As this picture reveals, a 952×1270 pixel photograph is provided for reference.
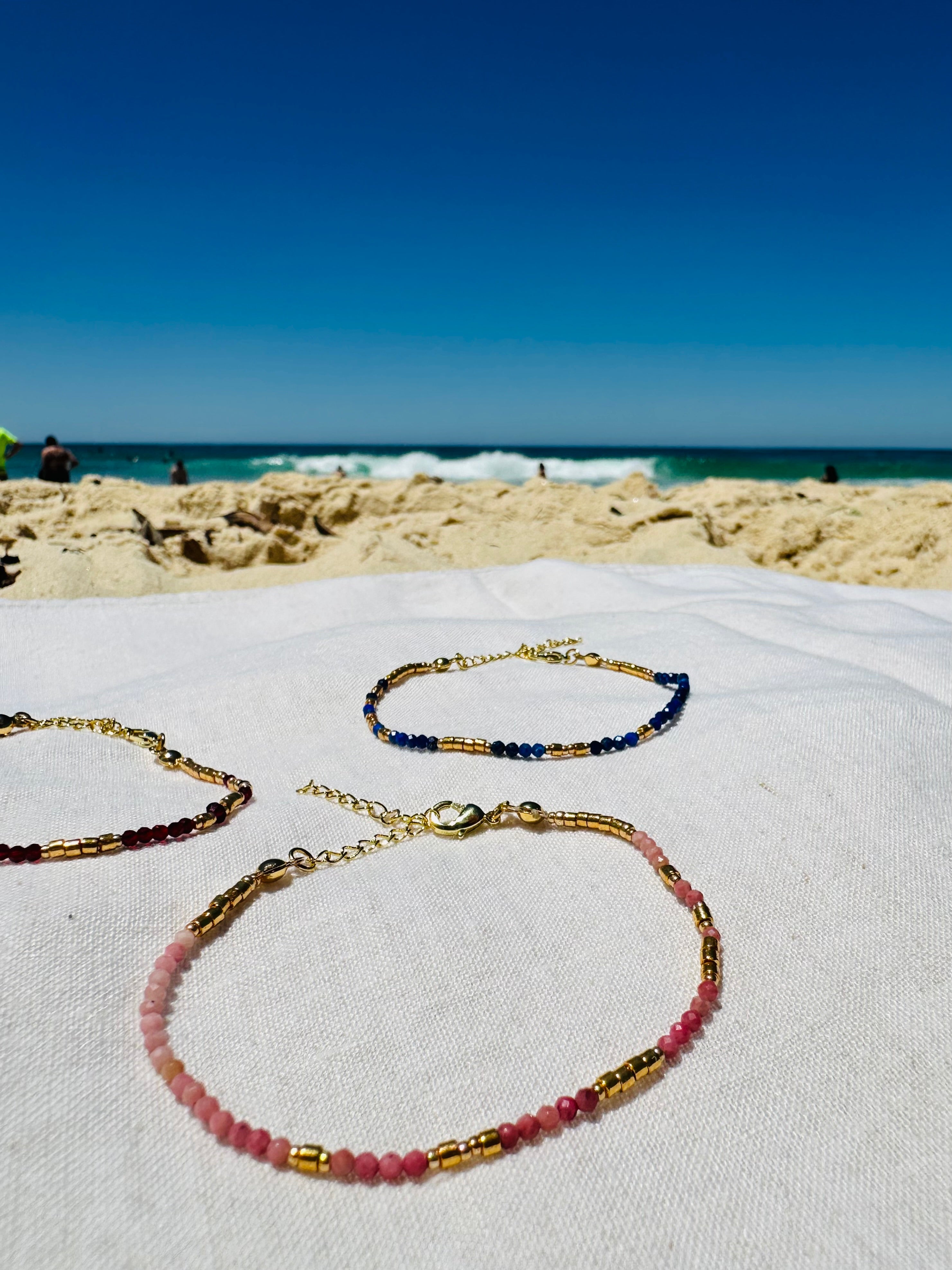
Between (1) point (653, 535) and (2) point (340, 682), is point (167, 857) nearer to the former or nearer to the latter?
(2) point (340, 682)

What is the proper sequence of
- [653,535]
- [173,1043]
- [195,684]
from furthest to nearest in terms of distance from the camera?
[653,535], [195,684], [173,1043]

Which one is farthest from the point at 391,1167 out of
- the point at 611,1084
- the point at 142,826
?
the point at 142,826

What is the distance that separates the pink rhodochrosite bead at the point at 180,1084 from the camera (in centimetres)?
74

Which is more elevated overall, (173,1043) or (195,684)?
(195,684)

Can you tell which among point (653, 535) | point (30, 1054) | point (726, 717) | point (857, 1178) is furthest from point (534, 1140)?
point (653, 535)

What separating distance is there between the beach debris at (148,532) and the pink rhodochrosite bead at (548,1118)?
317 centimetres

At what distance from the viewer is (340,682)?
1615 mm

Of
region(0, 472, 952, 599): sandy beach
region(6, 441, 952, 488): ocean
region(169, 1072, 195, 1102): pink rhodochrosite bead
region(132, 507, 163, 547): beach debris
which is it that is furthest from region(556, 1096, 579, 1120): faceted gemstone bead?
region(6, 441, 952, 488): ocean

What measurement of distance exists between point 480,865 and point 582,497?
4400 millimetres

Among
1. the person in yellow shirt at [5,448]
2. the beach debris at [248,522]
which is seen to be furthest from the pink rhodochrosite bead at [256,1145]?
the person in yellow shirt at [5,448]

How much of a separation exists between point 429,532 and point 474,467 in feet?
75.2

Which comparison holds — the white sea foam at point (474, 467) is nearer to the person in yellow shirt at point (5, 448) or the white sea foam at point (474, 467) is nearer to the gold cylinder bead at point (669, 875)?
the person in yellow shirt at point (5, 448)

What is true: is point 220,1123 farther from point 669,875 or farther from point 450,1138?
point 669,875

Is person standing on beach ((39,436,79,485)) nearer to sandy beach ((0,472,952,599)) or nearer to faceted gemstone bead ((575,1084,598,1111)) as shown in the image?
sandy beach ((0,472,952,599))
